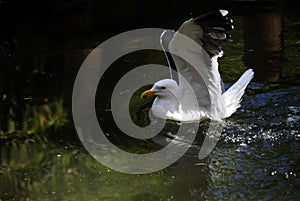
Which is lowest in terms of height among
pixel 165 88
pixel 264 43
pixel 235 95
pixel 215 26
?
pixel 264 43

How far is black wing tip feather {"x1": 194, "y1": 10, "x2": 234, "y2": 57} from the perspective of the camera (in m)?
5.73

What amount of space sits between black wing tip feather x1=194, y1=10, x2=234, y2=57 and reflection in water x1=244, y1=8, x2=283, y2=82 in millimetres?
1572

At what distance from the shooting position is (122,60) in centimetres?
841

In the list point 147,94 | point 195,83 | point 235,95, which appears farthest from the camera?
point 147,94

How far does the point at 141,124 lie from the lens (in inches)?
255

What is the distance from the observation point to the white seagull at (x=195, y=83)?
5.93 metres

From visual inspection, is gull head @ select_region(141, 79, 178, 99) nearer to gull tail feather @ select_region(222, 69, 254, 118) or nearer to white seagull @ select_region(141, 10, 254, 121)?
white seagull @ select_region(141, 10, 254, 121)

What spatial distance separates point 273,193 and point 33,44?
553 cm

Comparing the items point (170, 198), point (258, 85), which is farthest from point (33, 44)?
point (170, 198)

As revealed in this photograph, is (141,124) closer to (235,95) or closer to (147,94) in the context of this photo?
(147,94)

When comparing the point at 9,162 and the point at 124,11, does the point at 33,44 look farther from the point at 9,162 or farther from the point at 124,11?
the point at 9,162

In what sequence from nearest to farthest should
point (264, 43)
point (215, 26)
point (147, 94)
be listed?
point (215, 26)
point (147, 94)
point (264, 43)

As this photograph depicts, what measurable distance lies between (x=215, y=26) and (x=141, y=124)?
130 cm

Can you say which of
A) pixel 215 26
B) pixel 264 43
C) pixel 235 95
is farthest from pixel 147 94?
pixel 264 43
